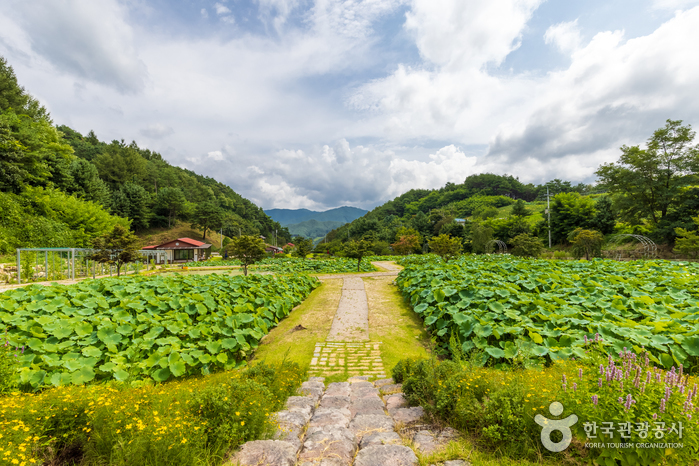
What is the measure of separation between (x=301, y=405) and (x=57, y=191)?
112 ft

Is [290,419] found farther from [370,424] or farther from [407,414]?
[407,414]

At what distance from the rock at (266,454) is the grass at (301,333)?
2.33 meters

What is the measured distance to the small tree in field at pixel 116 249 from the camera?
1456 centimetres

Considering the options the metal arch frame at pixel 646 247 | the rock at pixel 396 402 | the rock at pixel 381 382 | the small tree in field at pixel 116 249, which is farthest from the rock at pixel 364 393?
the metal arch frame at pixel 646 247

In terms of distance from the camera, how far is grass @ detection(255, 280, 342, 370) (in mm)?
5707

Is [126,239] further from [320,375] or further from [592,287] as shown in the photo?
[592,287]

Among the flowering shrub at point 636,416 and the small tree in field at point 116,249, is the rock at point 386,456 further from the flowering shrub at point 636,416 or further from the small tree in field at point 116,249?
the small tree in field at point 116,249

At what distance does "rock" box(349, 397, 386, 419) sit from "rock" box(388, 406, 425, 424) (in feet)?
0.52

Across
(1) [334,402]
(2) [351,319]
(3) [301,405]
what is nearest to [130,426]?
(3) [301,405]

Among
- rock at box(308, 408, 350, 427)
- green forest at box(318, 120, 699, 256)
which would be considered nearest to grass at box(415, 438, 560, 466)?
rock at box(308, 408, 350, 427)

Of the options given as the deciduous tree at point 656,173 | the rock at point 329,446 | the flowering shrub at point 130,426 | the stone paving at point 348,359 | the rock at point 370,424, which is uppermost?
the deciduous tree at point 656,173

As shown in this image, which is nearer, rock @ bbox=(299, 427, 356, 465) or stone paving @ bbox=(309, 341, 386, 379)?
rock @ bbox=(299, 427, 356, 465)

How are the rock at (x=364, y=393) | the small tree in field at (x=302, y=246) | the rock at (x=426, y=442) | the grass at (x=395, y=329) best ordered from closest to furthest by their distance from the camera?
the rock at (x=426, y=442) < the rock at (x=364, y=393) < the grass at (x=395, y=329) < the small tree in field at (x=302, y=246)

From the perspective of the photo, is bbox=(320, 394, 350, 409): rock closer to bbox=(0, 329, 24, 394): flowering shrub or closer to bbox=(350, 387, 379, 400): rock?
bbox=(350, 387, 379, 400): rock
